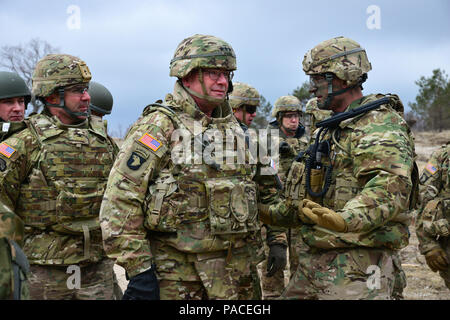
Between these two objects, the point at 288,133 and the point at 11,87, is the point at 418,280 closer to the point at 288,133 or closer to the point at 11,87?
the point at 288,133

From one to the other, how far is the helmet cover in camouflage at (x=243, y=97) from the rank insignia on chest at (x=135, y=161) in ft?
13.0

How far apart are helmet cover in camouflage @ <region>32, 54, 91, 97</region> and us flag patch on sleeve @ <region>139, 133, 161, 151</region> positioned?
1.72m

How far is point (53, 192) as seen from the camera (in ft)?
14.9

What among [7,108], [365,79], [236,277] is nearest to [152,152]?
[236,277]

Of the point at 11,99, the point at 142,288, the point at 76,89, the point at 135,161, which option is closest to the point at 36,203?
the point at 76,89

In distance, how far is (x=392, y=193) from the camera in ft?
11.5

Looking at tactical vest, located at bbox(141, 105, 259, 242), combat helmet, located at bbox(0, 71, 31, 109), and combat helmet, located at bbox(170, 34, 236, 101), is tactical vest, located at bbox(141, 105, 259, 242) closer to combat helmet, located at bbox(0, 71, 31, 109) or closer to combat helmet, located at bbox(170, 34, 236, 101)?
combat helmet, located at bbox(170, 34, 236, 101)

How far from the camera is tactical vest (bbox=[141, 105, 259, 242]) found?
139 inches

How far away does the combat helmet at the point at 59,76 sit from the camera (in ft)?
15.9

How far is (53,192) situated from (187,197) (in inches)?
62.9

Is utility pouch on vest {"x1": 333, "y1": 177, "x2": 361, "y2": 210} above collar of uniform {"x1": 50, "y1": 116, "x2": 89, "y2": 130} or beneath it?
beneath

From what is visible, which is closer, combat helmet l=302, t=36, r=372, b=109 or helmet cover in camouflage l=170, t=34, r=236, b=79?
helmet cover in camouflage l=170, t=34, r=236, b=79

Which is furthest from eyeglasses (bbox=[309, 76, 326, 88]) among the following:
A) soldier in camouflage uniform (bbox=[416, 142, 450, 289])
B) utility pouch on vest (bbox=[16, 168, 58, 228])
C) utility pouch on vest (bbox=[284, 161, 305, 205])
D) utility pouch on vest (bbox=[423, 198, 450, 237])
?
utility pouch on vest (bbox=[16, 168, 58, 228])

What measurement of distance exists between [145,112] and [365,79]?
1.91 m
